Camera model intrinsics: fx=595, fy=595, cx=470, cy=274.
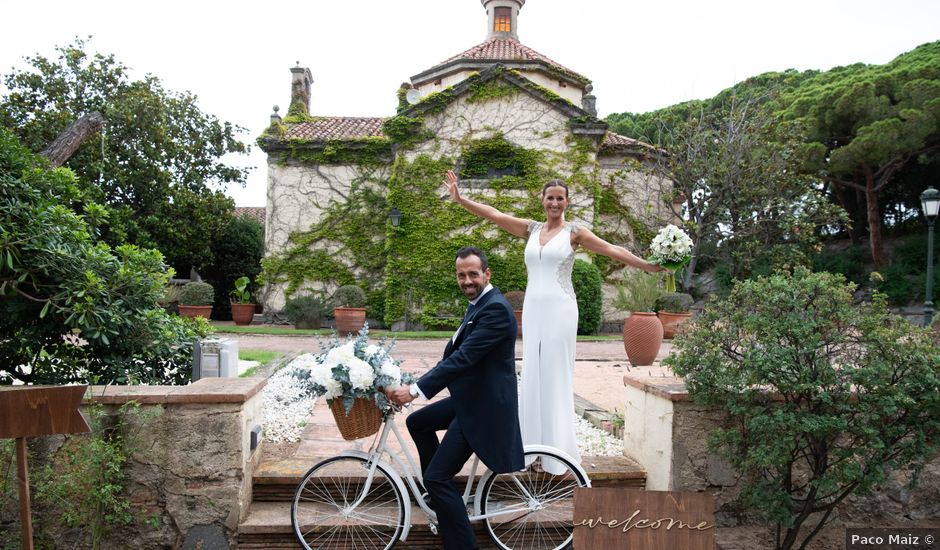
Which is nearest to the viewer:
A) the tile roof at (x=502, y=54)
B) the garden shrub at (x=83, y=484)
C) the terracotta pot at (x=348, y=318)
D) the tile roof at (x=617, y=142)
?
the garden shrub at (x=83, y=484)

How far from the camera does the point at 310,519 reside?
3500mm

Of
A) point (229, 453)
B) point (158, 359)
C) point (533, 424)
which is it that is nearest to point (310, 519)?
point (229, 453)

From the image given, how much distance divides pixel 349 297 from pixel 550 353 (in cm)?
1352

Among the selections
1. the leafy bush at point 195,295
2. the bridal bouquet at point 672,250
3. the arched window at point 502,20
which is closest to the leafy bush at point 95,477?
the bridal bouquet at point 672,250

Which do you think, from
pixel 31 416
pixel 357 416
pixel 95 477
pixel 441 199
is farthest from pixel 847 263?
pixel 31 416

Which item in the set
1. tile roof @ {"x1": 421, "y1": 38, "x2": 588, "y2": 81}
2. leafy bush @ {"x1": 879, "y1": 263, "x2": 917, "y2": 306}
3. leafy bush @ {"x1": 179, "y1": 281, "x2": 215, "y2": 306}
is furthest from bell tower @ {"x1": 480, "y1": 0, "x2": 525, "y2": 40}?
leafy bush @ {"x1": 879, "y1": 263, "x2": 917, "y2": 306}

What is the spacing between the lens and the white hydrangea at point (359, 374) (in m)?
3.01

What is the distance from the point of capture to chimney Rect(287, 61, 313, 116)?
67.2ft

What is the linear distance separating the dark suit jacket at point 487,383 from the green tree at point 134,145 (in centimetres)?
1871

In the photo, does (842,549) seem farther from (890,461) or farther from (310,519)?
(310,519)

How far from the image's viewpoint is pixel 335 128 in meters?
A: 19.9

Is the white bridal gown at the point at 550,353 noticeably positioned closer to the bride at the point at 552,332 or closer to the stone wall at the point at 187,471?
the bride at the point at 552,332

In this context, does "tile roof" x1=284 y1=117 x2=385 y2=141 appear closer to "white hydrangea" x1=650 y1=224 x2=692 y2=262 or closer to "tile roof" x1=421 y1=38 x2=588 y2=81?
"tile roof" x1=421 y1=38 x2=588 y2=81

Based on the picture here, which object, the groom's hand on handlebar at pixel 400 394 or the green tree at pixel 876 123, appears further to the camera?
the green tree at pixel 876 123
